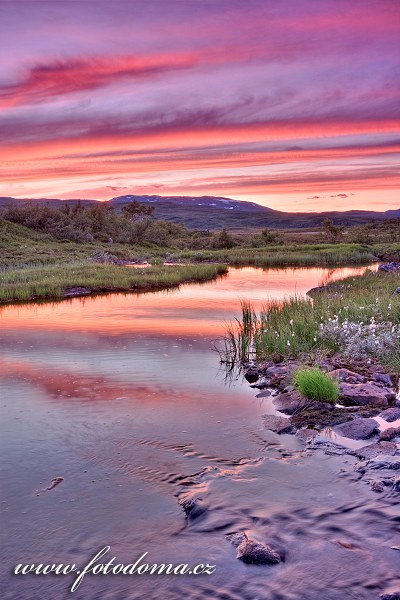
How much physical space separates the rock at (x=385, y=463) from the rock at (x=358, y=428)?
1.20 meters

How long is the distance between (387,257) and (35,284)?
1702 inches

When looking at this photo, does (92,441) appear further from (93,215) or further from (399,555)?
(93,215)

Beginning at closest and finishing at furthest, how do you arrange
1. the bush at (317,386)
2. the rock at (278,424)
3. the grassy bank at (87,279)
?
the rock at (278,424) < the bush at (317,386) < the grassy bank at (87,279)

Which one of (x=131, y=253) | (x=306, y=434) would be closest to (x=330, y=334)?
(x=306, y=434)

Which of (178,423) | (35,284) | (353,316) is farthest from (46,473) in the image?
(35,284)

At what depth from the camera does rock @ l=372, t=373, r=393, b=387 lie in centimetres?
1327

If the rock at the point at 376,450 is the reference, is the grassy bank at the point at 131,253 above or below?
above

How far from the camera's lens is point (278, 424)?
11.0 metres

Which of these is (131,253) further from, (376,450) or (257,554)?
(257,554)

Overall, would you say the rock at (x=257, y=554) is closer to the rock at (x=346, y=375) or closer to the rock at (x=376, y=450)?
the rock at (x=376, y=450)

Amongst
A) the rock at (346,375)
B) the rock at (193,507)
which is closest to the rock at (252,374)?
the rock at (346,375)

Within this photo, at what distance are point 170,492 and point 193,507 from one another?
0.66 m

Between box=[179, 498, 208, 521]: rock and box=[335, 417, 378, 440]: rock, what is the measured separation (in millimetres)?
3554

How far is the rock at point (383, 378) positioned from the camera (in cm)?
1327
